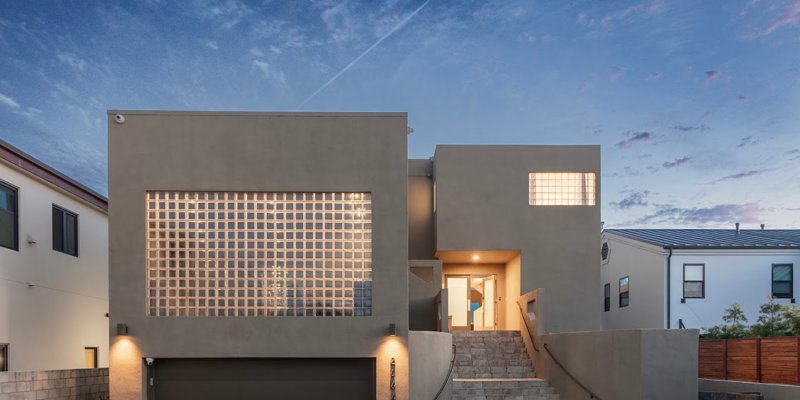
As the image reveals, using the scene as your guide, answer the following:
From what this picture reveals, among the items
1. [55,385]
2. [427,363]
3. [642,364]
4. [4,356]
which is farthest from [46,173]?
[642,364]

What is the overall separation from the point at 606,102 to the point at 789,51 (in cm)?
585

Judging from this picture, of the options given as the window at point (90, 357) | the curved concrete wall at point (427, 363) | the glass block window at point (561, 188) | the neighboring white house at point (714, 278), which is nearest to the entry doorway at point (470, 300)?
the glass block window at point (561, 188)

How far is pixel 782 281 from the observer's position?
1736 cm

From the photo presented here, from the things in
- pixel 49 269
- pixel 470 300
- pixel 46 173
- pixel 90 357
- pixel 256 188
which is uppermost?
pixel 46 173

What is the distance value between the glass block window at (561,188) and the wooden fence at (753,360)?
19.2 ft

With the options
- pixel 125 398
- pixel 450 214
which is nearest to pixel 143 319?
pixel 125 398

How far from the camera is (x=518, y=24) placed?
19594mm

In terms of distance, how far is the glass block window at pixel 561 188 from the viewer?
51.7ft

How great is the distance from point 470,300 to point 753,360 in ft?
32.1

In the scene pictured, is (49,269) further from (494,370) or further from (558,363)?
(558,363)

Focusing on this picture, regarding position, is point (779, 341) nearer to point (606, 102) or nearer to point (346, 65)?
point (606, 102)

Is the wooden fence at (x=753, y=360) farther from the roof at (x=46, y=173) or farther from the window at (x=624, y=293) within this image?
the roof at (x=46, y=173)

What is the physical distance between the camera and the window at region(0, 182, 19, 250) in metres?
11.2

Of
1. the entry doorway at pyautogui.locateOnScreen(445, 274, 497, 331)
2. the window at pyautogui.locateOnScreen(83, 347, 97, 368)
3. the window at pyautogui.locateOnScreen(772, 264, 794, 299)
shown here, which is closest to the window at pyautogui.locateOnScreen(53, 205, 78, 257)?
the window at pyautogui.locateOnScreen(83, 347, 97, 368)
